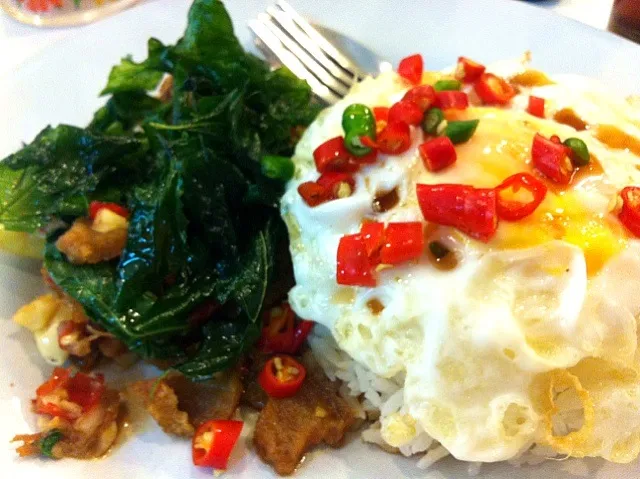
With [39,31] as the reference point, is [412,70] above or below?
above

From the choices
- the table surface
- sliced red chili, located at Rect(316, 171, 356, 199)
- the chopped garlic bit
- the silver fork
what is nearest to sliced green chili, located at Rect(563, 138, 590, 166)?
sliced red chili, located at Rect(316, 171, 356, 199)

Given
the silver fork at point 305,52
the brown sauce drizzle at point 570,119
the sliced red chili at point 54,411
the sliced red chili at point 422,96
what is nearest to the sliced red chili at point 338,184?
the sliced red chili at point 422,96

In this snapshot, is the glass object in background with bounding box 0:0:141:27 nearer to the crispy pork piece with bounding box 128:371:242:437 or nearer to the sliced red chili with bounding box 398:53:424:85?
the sliced red chili with bounding box 398:53:424:85

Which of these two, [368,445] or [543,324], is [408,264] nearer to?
[543,324]

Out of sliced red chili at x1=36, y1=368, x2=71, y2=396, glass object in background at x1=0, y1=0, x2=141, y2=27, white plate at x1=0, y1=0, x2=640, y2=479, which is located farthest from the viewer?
glass object in background at x1=0, y1=0, x2=141, y2=27

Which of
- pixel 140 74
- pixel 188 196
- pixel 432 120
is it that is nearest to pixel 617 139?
pixel 432 120

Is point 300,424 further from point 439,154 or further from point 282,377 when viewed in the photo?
point 439,154
